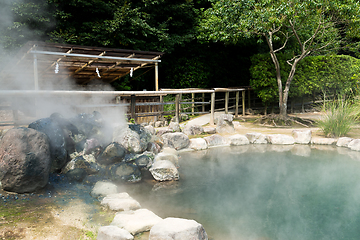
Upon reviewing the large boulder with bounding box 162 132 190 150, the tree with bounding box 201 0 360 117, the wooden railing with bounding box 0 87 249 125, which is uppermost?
the tree with bounding box 201 0 360 117

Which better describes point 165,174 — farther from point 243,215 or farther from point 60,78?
point 60,78

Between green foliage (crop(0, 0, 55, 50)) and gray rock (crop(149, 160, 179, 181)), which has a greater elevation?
green foliage (crop(0, 0, 55, 50))

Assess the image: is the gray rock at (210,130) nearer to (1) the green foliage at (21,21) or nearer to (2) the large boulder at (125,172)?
(2) the large boulder at (125,172)

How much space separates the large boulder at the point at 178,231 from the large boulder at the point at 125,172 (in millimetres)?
2338

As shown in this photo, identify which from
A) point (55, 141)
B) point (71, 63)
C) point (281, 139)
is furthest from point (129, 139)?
point (71, 63)

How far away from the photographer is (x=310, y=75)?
1316 centimetres

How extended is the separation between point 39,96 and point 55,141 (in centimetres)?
273

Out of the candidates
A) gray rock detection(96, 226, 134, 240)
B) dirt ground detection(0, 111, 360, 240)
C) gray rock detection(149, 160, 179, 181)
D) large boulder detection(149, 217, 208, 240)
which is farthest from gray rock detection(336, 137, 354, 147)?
gray rock detection(96, 226, 134, 240)

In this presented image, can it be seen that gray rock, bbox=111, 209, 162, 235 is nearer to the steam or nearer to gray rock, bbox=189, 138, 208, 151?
the steam

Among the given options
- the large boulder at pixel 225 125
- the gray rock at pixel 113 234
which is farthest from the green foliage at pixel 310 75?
the gray rock at pixel 113 234

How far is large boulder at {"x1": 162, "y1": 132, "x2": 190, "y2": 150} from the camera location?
755cm

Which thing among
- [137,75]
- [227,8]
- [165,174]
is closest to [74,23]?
[137,75]

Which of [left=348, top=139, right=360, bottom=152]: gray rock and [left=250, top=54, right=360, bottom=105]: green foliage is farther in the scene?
[left=250, top=54, right=360, bottom=105]: green foliage

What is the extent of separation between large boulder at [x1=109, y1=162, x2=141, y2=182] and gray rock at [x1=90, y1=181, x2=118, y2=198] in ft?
2.25
